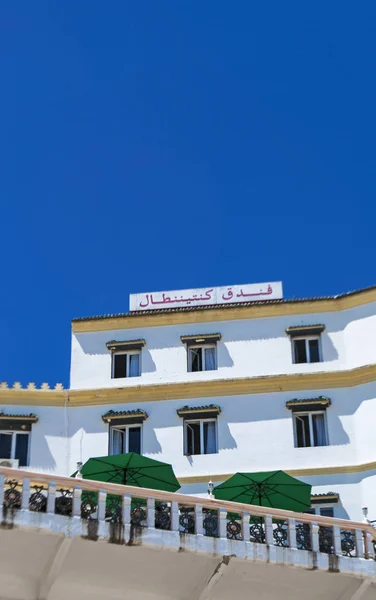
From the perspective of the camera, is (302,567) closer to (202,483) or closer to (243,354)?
(202,483)

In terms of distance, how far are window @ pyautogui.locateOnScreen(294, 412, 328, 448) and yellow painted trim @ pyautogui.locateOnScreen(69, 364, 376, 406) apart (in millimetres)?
935

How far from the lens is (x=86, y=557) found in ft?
75.7

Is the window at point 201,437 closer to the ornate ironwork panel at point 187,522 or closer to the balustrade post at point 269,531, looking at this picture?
the balustrade post at point 269,531

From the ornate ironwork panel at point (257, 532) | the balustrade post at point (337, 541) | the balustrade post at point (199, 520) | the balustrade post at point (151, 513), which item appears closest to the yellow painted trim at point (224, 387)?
the balustrade post at point (337, 541)

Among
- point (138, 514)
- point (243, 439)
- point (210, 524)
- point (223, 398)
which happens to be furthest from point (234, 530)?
point (223, 398)

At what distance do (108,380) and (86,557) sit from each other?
14420mm

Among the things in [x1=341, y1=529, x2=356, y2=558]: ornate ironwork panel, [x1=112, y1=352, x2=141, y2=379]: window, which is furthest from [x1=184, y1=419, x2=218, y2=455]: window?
[x1=341, y1=529, x2=356, y2=558]: ornate ironwork panel

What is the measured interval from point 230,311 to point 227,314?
5.7 inches

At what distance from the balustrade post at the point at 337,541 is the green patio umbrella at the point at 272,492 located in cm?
357

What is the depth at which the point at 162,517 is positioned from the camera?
23.8 meters

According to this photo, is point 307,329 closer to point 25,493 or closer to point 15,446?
point 15,446

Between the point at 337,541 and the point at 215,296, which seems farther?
the point at 215,296

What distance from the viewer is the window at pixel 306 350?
36656 mm

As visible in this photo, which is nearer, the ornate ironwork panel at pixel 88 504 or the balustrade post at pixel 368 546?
the ornate ironwork panel at pixel 88 504
